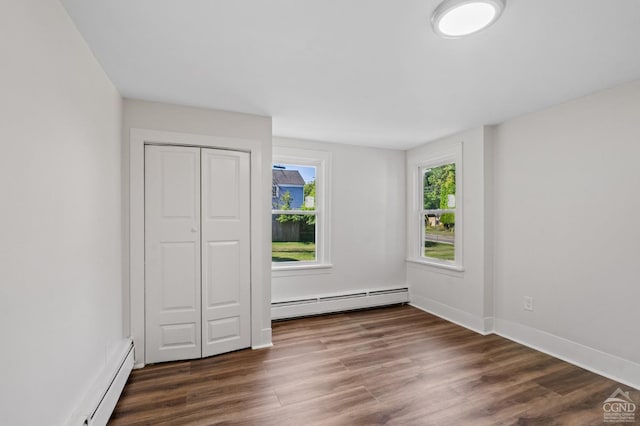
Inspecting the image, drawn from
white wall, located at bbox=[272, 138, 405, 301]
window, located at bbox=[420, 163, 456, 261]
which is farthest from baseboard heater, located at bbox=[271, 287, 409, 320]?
window, located at bbox=[420, 163, 456, 261]

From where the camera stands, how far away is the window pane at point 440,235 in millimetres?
4148

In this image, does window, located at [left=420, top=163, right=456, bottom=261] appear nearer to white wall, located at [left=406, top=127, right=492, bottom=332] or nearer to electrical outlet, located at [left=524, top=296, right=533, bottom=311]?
white wall, located at [left=406, top=127, right=492, bottom=332]

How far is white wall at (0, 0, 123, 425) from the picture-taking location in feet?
3.67

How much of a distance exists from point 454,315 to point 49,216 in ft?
13.3

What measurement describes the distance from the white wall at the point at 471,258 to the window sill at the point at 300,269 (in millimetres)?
1516

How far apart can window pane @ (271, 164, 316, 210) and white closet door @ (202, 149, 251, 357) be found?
1.07m

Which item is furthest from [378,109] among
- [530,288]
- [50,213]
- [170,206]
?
[50,213]

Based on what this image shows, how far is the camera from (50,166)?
1.42 meters

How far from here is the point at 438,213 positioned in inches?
170

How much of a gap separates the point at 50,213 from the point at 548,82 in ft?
11.0

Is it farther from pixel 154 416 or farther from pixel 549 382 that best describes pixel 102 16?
pixel 549 382

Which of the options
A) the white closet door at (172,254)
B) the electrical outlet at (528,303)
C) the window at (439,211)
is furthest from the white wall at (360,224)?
the electrical outlet at (528,303)

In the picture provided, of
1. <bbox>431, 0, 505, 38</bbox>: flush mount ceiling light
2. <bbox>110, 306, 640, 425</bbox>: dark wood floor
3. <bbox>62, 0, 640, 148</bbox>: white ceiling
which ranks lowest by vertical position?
<bbox>110, 306, 640, 425</bbox>: dark wood floor

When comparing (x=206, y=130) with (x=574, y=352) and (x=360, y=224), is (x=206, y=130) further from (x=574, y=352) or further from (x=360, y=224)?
(x=574, y=352)
